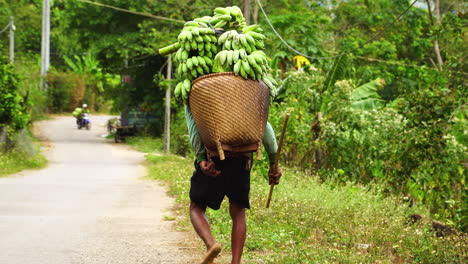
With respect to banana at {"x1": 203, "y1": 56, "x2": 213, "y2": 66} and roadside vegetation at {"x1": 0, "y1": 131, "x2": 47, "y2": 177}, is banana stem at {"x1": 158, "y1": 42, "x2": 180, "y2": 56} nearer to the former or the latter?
banana at {"x1": 203, "y1": 56, "x2": 213, "y2": 66}

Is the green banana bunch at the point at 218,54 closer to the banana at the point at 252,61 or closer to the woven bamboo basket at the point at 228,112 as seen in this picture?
the banana at the point at 252,61

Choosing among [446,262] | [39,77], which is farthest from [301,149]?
[39,77]

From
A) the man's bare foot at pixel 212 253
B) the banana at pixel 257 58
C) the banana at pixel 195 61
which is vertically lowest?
the man's bare foot at pixel 212 253

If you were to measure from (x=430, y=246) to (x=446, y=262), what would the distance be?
43 centimetres

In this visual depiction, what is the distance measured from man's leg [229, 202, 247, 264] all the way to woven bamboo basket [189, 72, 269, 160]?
63 centimetres

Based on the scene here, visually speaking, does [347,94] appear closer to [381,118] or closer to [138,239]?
[381,118]

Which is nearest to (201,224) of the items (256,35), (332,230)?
(256,35)

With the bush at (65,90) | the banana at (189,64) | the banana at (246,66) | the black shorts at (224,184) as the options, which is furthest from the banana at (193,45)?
the bush at (65,90)

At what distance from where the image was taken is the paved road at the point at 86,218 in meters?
6.89

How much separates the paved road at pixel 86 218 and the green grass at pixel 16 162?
0.38 meters

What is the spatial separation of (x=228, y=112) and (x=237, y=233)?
1089mm

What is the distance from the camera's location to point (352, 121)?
14.0 m

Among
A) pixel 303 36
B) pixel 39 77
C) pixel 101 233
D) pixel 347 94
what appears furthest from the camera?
pixel 39 77

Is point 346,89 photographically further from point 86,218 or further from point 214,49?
point 214,49
